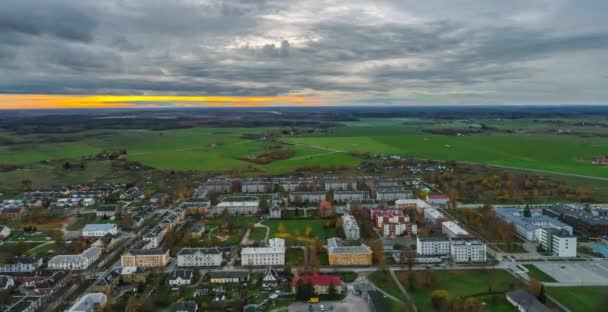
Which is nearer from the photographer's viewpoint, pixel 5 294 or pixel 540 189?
pixel 5 294

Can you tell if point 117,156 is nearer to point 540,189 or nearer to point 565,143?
point 540,189

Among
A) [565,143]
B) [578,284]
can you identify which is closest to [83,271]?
[578,284]

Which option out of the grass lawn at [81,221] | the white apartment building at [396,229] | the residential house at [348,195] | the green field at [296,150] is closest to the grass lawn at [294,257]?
the white apartment building at [396,229]

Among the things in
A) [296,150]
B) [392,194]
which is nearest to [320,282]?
[392,194]

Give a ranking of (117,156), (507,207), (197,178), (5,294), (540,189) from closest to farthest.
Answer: (5,294)
(507,207)
(540,189)
(197,178)
(117,156)

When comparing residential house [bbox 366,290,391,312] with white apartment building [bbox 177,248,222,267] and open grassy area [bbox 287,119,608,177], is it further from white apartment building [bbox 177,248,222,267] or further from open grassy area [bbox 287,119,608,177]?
open grassy area [bbox 287,119,608,177]

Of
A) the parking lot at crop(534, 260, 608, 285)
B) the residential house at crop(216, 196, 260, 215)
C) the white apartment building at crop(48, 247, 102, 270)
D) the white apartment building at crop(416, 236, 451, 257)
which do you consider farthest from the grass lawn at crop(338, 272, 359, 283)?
the residential house at crop(216, 196, 260, 215)
